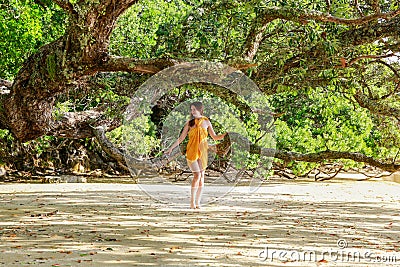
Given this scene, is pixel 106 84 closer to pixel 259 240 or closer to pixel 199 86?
pixel 199 86

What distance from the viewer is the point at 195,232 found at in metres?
7.38

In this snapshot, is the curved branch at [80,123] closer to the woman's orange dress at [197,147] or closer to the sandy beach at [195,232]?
the sandy beach at [195,232]

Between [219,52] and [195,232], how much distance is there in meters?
2.97

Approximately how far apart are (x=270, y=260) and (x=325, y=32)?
3.65 meters

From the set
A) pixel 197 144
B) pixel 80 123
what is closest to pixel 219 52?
pixel 197 144

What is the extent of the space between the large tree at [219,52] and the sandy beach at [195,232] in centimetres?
134

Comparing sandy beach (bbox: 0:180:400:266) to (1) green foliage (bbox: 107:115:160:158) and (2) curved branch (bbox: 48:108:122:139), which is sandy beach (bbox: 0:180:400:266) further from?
(1) green foliage (bbox: 107:115:160:158)

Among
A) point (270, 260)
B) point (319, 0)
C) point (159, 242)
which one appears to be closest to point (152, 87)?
point (319, 0)

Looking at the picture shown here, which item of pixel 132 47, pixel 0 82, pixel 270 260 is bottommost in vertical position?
pixel 270 260

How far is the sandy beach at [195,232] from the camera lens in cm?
565

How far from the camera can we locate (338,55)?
8.33 metres

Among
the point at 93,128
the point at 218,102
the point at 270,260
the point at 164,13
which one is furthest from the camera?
the point at 164,13

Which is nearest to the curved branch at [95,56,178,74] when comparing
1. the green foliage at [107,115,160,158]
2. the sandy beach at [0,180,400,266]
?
the sandy beach at [0,180,400,266]

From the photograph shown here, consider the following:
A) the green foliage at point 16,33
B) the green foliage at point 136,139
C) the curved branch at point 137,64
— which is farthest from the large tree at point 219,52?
the green foliage at point 136,139
